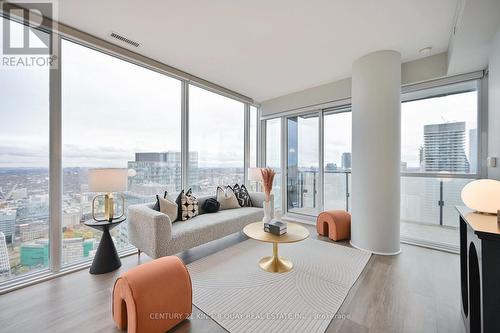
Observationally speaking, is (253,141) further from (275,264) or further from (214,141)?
(275,264)

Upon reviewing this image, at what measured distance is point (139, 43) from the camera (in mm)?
2658

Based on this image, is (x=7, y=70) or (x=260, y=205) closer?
(x=7, y=70)

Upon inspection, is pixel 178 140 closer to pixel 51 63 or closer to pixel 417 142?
pixel 51 63

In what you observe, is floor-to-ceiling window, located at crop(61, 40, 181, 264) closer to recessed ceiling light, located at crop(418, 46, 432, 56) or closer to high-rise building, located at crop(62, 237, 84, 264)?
high-rise building, located at crop(62, 237, 84, 264)

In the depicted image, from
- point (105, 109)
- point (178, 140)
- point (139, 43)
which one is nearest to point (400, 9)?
point (139, 43)

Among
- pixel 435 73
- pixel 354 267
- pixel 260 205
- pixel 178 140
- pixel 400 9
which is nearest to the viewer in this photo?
pixel 400 9

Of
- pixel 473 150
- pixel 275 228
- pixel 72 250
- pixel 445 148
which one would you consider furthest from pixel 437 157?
pixel 72 250

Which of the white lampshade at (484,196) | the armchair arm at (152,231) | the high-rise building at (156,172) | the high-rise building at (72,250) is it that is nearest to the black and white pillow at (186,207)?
the high-rise building at (156,172)

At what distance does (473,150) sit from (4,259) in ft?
18.3

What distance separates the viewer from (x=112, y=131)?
2.80 metres

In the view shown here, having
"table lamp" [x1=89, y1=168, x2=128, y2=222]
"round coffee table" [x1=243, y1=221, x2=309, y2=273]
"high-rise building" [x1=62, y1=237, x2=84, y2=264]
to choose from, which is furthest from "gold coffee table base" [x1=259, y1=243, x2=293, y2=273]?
"high-rise building" [x1=62, y1=237, x2=84, y2=264]

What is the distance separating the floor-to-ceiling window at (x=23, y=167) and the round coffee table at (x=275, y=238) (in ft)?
7.29

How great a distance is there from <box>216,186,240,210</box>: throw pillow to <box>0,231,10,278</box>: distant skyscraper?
7.96 feet

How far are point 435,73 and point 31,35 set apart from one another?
A: 494 cm
